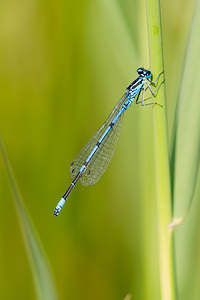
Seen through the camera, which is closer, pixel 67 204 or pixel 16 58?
pixel 67 204

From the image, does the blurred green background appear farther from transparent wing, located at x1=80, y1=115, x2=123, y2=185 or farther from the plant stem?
the plant stem

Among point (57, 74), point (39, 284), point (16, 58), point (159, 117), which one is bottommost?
point (39, 284)

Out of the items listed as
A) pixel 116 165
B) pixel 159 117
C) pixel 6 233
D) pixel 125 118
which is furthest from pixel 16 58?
pixel 159 117

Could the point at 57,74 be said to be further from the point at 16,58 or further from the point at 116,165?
the point at 116,165

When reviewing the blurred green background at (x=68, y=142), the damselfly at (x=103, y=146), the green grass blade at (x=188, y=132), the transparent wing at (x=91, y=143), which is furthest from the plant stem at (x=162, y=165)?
the transparent wing at (x=91, y=143)

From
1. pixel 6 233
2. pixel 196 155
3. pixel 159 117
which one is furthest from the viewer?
pixel 6 233

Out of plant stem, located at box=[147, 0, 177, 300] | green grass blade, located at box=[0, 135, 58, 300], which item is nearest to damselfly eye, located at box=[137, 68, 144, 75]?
plant stem, located at box=[147, 0, 177, 300]
